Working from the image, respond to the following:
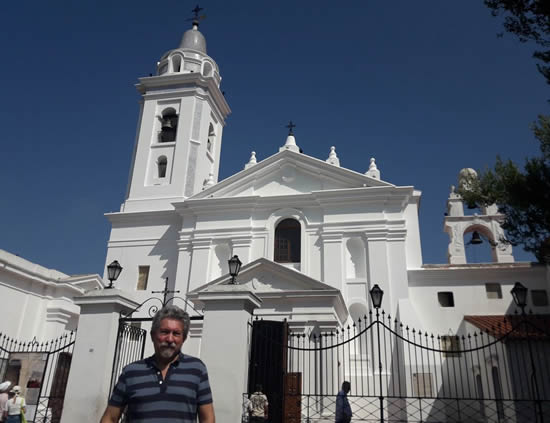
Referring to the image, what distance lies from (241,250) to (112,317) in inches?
485

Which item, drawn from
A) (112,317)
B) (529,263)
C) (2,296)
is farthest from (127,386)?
(529,263)

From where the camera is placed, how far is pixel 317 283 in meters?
17.1

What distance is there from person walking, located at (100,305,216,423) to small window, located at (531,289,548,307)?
1959 centimetres

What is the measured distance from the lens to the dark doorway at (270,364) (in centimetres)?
956

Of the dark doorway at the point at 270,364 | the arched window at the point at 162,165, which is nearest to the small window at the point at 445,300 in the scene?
the dark doorway at the point at 270,364

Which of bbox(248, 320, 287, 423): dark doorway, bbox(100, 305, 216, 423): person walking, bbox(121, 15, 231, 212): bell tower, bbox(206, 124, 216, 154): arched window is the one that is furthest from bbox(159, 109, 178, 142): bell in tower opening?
bbox(100, 305, 216, 423): person walking

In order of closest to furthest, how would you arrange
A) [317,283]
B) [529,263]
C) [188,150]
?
[317,283] < [529,263] < [188,150]

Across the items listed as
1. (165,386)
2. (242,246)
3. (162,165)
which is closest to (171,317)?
(165,386)

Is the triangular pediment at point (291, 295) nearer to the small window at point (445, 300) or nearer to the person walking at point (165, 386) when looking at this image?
the small window at point (445, 300)

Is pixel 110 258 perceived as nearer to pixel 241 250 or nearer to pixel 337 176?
pixel 241 250

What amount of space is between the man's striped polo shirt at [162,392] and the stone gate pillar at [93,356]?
17.7ft

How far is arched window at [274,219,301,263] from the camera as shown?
21.0 meters

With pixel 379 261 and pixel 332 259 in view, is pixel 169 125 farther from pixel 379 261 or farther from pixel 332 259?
pixel 379 261

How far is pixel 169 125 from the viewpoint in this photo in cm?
2594
